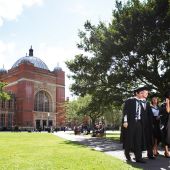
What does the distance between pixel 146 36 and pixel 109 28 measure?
→ 297cm

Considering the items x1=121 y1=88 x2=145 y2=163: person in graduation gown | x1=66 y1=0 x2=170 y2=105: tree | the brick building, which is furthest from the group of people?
the brick building

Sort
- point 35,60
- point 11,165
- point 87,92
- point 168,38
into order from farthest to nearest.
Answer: point 35,60, point 87,92, point 168,38, point 11,165

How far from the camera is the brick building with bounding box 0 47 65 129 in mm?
78375

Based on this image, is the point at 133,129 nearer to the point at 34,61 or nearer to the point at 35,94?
the point at 35,94

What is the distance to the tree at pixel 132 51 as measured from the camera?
1001 inches

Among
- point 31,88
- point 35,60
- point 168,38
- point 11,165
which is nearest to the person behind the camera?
point 11,165

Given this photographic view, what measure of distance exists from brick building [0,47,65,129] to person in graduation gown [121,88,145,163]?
6842 cm

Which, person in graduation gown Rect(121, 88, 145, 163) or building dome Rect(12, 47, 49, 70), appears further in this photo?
building dome Rect(12, 47, 49, 70)

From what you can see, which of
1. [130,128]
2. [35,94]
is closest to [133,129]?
[130,128]

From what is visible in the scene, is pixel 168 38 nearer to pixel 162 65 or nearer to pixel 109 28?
pixel 162 65

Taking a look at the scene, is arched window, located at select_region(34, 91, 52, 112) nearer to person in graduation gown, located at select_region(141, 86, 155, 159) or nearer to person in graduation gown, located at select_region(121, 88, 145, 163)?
person in graduation gown, located at select_region(141, 86, 155, 159)

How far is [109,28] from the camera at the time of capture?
2722 cm

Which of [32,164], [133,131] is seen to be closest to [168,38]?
[133,131]

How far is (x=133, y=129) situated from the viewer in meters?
9.61
